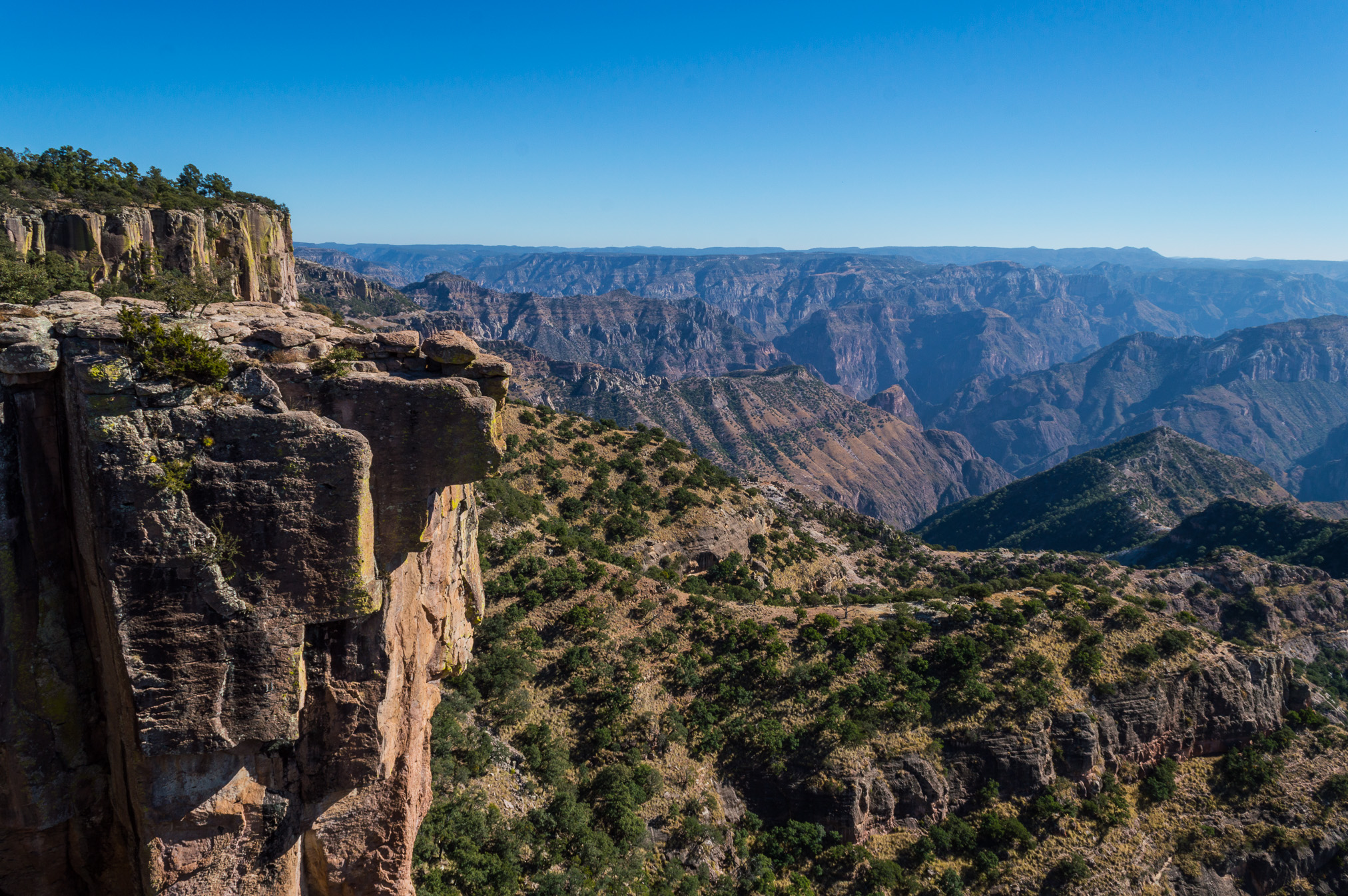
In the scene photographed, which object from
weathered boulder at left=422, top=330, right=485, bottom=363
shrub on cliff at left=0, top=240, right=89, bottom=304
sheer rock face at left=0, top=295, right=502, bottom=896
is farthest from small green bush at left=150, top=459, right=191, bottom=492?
shrub on cliff at left=0, top=240, right=89, bottom=304

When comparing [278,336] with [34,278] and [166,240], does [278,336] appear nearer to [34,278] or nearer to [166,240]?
[34,278]

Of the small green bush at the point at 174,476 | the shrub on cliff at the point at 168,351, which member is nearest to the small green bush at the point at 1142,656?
the small green bush at the point at 174,476

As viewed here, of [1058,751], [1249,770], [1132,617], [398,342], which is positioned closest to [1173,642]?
[1132,617]

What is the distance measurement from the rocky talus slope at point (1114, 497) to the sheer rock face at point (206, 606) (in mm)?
163956

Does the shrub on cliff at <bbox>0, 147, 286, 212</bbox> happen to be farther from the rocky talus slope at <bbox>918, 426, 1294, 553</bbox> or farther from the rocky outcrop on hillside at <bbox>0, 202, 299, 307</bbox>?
the rocky talus slope at <bbox>918, 426, 1294, 553</bbox>

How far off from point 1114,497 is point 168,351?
625 feet

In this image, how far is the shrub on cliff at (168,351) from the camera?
45.2 ft

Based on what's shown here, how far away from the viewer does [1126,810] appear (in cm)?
3944

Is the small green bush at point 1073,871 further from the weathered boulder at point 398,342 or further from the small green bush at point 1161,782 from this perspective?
the weathered boulder at point 398,342

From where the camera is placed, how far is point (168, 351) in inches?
553

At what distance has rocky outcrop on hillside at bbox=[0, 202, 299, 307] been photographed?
4434cm

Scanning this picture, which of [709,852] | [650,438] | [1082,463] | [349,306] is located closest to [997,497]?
[1082,463]

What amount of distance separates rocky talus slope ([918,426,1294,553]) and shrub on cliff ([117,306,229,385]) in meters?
168

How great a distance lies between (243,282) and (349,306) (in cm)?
14791
